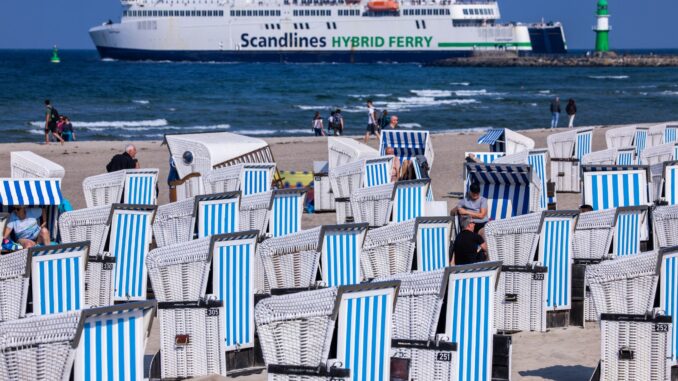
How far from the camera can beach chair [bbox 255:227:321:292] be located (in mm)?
6441

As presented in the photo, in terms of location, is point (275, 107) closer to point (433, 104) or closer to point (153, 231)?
point (433, 104)

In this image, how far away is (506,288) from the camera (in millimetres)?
7055

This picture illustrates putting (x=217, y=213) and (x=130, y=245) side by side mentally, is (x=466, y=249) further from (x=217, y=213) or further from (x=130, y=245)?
(x=130, y=245)

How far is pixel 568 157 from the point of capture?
44.5ft

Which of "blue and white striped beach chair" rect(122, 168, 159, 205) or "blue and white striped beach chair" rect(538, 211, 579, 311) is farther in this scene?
"blue and white striped beach chair" rect(122, 168, 159, 205)

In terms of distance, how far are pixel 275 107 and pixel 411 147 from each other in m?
27.6

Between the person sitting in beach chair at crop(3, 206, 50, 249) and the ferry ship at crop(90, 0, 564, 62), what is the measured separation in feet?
248

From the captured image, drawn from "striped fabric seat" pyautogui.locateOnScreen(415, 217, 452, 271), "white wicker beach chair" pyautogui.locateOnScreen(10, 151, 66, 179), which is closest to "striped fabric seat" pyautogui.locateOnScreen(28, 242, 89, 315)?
"striped fabric seat" pyautogui.locateOnScreen(415, 217, 452, 271)

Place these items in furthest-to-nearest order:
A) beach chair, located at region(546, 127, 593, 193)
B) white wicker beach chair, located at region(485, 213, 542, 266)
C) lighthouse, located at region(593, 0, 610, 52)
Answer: lighthouse, located at region(593, 0, 610, 52), beach chair, located at region(546, 127, 593, 193), white wicker beach chair, located at region(485, 213, 542, 266)

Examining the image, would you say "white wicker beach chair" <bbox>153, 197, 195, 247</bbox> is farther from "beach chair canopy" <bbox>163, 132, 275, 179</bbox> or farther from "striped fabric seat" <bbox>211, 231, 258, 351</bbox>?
"beach chair canopy" <bbox>163, 132, 275, 179</bbox>

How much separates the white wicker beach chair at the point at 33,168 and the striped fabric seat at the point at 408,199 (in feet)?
9.40

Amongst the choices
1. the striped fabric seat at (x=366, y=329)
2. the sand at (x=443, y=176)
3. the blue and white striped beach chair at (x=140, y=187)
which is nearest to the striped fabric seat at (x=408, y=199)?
the sand at (x=443, y=176)

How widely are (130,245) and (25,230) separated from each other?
1034 millimetres

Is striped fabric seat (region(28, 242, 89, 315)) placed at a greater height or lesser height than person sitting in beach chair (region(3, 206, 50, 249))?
lesser
